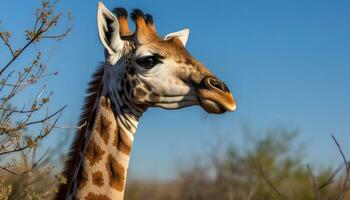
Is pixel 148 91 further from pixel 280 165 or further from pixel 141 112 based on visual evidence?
pixel 280 165

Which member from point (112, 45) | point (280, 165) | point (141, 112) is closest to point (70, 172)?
point (141, 112)

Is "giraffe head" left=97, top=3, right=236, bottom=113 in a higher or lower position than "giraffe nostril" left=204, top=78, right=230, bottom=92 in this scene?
higher

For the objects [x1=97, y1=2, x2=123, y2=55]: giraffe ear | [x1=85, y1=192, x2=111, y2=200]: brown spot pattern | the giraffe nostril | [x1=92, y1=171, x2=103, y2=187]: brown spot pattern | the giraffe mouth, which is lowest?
[x1=85, y1=192, x2=111, y2=200]: brown spot pattern

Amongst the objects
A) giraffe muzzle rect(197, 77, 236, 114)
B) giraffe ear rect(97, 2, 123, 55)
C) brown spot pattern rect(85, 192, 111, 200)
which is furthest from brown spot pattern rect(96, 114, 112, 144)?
giraffe muzzle rect(197, 77, 236, 114)

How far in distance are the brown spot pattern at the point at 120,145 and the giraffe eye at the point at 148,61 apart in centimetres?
70

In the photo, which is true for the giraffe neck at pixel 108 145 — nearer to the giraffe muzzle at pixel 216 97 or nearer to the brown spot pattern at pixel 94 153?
the brown spot pattern at pixel 94 153

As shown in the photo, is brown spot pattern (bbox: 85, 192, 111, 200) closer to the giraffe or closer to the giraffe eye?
the giraffe

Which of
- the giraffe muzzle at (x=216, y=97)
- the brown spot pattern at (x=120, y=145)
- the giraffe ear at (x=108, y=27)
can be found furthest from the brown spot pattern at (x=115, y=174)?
the giraffe ear at (x=108, y=27)

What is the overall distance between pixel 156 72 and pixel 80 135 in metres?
0.92

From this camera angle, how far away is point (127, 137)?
578cm

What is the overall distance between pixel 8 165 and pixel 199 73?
6.35 feet

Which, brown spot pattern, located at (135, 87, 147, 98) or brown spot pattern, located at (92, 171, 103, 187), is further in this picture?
brown spot pattern, located at (135, 87, 147, 98)

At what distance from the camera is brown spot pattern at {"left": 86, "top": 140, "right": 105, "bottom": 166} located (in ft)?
18.5

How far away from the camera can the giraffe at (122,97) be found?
5.58 metres
